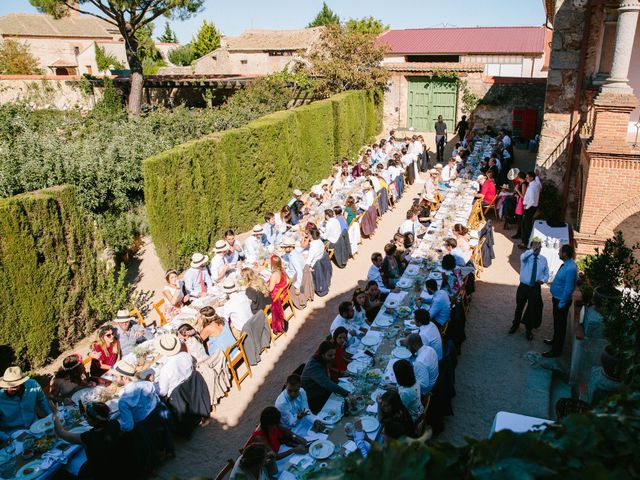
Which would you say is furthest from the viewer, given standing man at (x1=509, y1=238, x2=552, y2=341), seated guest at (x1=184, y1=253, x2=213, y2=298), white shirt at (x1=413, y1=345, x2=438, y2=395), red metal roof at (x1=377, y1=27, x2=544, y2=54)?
A: red metal roof at (x1=377, y1=27, x2=544, y2=54)

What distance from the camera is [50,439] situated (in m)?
5.59

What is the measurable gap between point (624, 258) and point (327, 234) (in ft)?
18.1

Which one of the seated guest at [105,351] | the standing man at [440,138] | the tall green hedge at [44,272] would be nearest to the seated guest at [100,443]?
the seated guest at [105,351]

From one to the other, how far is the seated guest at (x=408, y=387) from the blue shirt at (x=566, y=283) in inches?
142

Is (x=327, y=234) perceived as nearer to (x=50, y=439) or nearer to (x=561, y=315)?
(x=561, y=315)

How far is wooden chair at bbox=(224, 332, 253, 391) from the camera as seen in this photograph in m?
7.28

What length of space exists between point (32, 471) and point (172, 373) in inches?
67.1

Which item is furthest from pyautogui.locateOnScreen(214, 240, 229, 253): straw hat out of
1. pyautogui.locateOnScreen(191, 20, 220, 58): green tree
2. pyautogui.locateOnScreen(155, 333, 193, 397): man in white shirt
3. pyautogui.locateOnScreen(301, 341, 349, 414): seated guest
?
pyautogui.locateOnScreen(191, 20, 220, 58): green tree

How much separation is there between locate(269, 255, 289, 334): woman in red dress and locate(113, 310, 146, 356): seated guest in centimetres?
209

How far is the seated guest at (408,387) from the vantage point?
5371mm

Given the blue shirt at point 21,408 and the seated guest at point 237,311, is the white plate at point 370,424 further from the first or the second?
the blue shirt at point 21,408

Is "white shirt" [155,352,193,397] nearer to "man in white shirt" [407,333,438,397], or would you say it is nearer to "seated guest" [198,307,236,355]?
"seated guest" [198,307,236,355]

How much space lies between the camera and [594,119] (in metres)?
9.69

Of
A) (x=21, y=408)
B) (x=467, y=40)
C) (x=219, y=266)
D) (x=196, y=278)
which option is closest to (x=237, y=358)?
(x=196, y=278)
